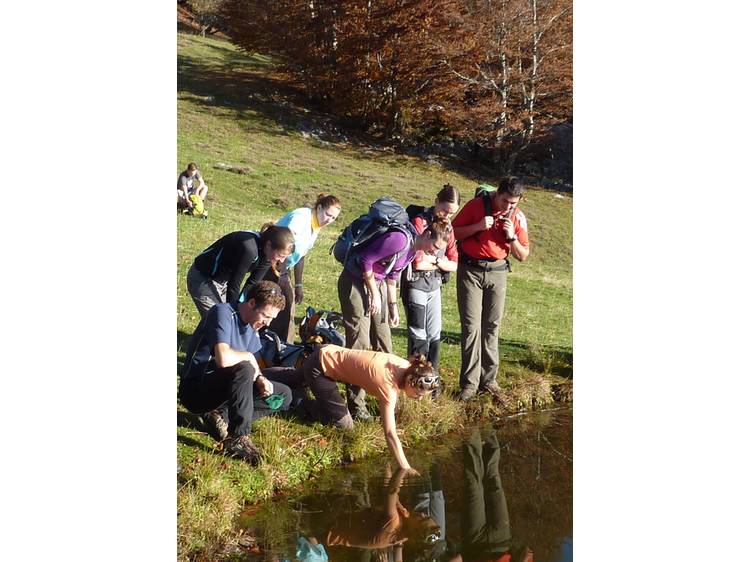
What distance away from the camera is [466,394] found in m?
6.18

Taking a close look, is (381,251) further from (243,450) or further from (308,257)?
(308,257)

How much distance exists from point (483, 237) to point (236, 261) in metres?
1.69

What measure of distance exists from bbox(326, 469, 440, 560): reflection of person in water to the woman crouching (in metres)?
0.27

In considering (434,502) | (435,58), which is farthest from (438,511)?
(435,58)

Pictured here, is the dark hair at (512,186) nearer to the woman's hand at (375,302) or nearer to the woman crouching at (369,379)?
the woman's hand at (375,302)

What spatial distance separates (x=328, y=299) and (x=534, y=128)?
2.23 meters

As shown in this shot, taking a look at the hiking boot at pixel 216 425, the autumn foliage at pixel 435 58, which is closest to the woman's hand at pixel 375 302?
the hiking boot at pixel 216 425

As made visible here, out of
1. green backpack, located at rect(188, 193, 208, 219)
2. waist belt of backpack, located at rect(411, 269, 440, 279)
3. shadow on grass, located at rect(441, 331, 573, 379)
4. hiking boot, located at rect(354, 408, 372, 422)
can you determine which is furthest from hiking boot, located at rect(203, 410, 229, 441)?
green backpack, located at rect(188, 193, 208, 219)
